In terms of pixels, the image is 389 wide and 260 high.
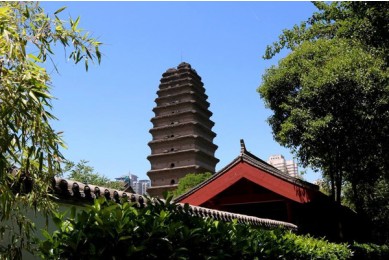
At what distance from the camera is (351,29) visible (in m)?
13.4

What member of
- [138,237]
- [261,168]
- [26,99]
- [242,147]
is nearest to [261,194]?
[261,168]

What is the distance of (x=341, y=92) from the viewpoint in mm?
11312

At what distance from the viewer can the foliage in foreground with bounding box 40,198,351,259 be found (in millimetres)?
2793

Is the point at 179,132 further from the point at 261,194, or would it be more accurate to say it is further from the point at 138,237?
the point at 138,237

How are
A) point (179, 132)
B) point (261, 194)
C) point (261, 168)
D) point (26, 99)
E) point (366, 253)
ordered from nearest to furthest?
point (26, 99), point (261, 168), point (261, 194), point (366, 253), point (179, 132)

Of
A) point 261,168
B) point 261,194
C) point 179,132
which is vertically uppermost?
point 179,132

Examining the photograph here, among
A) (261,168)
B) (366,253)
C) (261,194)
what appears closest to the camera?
(261,168)

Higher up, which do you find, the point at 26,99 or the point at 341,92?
the point at 341,92

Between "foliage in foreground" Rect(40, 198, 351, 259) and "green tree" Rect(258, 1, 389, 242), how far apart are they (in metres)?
8.13

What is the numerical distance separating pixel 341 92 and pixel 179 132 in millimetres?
37609

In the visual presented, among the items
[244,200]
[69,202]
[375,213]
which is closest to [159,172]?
[375,213]

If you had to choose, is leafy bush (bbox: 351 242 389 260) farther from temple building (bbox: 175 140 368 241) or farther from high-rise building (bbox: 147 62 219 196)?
high-rise building (bbox: 147 62 219 196)

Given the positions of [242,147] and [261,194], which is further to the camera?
[242,147]

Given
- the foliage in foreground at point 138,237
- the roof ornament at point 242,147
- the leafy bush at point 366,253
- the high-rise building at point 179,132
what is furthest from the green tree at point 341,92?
the high-rise building at point 179,132
